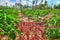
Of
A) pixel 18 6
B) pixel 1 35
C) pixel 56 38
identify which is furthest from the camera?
pixel 18 6

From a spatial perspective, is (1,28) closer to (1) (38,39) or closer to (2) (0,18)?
(2) (0,18)

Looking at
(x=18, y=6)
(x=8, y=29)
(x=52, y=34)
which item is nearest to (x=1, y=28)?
(x=8, y=29)

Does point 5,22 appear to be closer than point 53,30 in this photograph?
Yes

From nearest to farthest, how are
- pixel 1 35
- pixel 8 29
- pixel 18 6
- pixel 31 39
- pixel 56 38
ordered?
1. pixel 1 35
2. pixel 8 29
3. pixel 31 39
4. pixel 56 38
5. pixel 18 6

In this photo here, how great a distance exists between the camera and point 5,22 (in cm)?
1105

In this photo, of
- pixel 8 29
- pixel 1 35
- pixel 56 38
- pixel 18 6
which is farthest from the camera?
pixel 18 6

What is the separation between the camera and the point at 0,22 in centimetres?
1095

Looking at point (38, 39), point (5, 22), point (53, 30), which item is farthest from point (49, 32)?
point (5, 22)

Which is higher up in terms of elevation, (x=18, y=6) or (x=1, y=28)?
(x=1, y=28)

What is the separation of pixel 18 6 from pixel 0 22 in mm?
86792

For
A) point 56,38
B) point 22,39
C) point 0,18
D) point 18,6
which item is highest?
point 0,18

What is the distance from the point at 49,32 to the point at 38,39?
100 inches

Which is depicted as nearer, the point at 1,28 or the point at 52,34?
the point at 1,28

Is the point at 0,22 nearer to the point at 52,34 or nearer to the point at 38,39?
the point at 38,39
